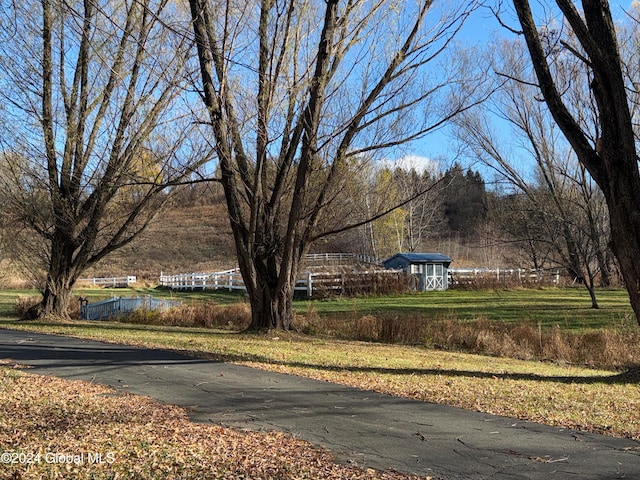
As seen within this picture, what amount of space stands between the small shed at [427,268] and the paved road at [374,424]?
36725 mm

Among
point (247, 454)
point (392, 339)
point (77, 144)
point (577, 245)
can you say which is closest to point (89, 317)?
point (77, 144)

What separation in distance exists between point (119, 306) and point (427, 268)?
26.5 meters

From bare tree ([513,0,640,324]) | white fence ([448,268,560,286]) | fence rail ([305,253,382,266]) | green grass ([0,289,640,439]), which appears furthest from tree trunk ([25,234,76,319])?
fence rail ([305,253,382,266])

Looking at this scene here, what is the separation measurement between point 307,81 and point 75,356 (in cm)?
795

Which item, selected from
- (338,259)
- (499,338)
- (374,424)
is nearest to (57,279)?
(499,338)

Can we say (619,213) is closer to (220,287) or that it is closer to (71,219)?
(71,219)

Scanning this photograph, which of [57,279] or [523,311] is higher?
[57,279]

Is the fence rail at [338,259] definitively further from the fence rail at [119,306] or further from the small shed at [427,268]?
the fence rail at [119,306]

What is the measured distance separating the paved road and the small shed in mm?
36725

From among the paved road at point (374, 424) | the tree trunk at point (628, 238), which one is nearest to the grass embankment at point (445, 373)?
the paved road at point (374, 424)

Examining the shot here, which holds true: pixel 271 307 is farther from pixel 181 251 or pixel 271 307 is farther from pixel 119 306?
pixel 181 251

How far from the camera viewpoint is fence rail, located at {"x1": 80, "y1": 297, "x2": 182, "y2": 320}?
25.0 m

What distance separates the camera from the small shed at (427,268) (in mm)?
46281

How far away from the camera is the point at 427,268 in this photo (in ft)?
154
